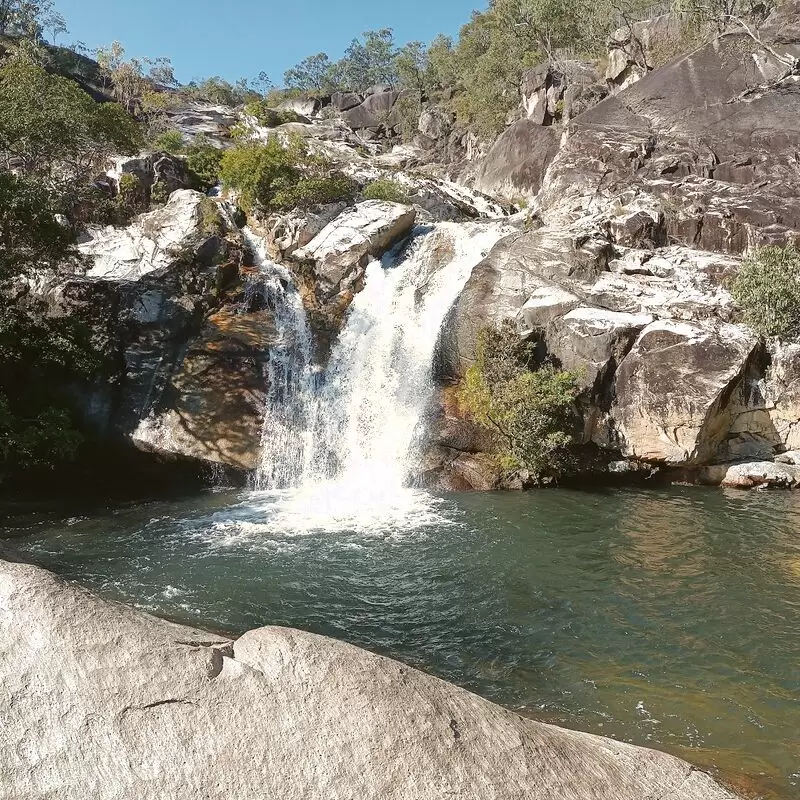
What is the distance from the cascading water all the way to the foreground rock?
54.0 feet

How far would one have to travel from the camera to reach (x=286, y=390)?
22.6m

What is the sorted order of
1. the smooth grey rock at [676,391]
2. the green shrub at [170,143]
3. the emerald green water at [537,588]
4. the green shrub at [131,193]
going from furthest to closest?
the green shrub at [170,143] → the green shrub at [131,193] → the smooth grey rock at [676,391] → the emerald green water at [537,588]

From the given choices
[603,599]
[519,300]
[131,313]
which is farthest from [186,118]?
[603,599]

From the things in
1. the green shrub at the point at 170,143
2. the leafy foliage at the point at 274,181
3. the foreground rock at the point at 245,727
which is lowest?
the foreground rock at the point at 245,727

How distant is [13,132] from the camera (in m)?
19.3

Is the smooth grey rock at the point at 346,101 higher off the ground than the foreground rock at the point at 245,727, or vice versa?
the smooth grey rock at the point at 346,101

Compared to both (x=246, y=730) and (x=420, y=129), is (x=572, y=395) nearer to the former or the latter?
(x=246, y=730)

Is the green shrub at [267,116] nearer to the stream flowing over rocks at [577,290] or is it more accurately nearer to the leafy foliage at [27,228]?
the stream flowing over rocks at [577,290]

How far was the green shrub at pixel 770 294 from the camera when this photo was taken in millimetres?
19500

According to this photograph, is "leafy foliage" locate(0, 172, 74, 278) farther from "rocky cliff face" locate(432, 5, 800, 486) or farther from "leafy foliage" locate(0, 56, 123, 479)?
"rocky cliff face" locate(432, 5, 800, 486)


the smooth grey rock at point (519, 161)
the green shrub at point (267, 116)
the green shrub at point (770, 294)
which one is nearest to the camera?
the green shrub at point (770, 294)

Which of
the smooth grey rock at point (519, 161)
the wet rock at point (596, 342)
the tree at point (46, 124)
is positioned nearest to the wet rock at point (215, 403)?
the tree at point (46, 124)

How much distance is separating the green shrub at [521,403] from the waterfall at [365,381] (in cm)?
263

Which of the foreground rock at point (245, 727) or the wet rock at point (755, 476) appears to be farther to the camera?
the wet rock at point (755, 476)
